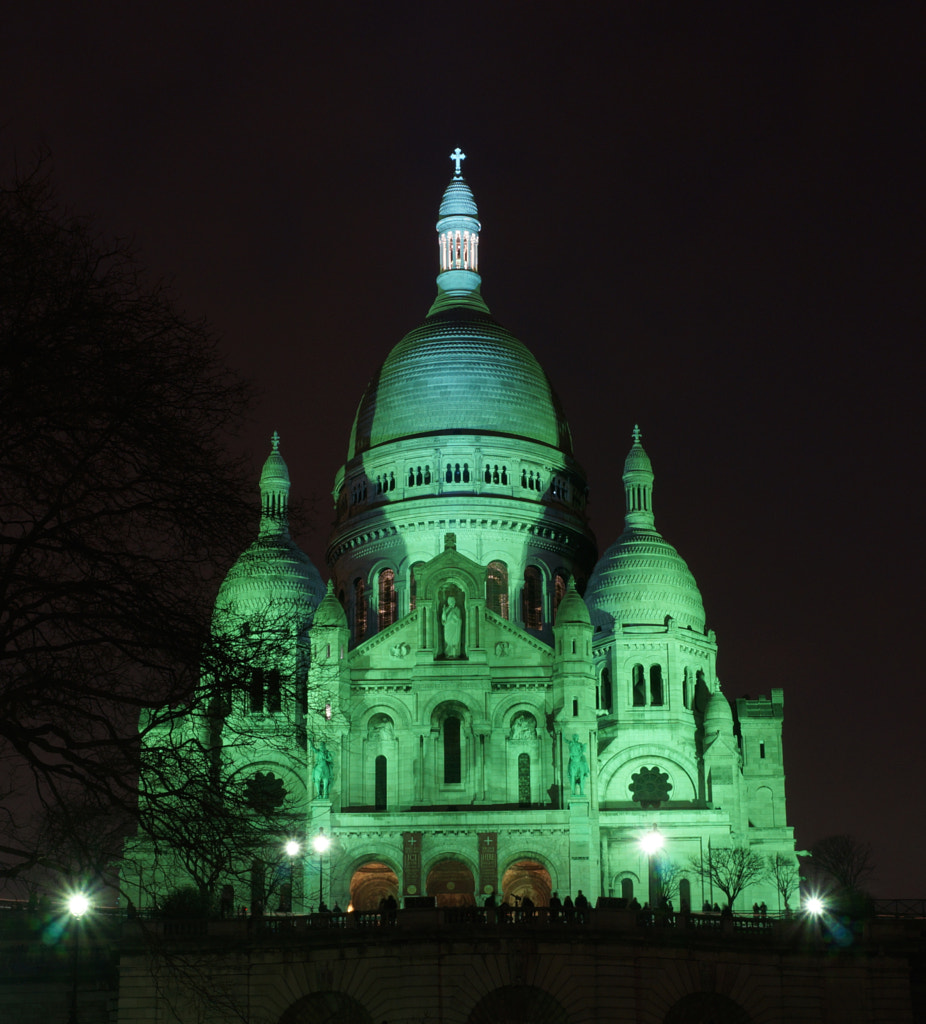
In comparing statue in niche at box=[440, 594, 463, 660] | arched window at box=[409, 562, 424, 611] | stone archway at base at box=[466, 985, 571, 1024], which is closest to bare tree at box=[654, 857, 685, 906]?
statue in niche at box=[440, 594, 463, 660]

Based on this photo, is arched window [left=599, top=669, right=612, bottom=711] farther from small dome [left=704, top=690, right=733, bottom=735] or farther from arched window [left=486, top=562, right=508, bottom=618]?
arched window [left=486, top=562, right=508, bottom=618]

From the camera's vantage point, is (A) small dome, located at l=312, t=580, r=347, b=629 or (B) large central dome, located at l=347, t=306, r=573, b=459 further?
(B) large central dome, located at l=347, t=306, r=573, b=459

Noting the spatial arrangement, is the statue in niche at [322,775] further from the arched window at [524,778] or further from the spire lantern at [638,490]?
the spire lantern at [638,490]

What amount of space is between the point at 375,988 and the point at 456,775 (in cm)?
4436

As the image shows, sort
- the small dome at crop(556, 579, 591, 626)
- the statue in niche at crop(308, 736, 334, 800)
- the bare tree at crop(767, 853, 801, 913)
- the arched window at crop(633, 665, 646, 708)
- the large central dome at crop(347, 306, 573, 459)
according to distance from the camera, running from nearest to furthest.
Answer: the statue in niche at crop(308, 736, 334, 800), the bare tree at crop(767, 853, 801, 913), the small dome at crop(556, 579, 591, 626), the arched window at crop(633, 665, 646, 708), the large central dome at crop(347, 306, 573, 459)

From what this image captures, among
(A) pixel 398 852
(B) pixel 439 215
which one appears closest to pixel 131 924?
(A) pixel 398 852

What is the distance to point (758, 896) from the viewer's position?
95.5 m

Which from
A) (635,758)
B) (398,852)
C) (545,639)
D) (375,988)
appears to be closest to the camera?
(375,988)

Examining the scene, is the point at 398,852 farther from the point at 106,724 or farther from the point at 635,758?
the point at 106,724

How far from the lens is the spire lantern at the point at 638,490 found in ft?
356

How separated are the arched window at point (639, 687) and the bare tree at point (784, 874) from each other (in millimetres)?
10051

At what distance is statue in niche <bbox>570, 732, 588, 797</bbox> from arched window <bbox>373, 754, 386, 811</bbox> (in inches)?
376

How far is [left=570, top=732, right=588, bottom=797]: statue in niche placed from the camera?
92.6 meters

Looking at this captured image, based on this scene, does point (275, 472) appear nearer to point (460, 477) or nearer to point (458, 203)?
point (460, 477)
